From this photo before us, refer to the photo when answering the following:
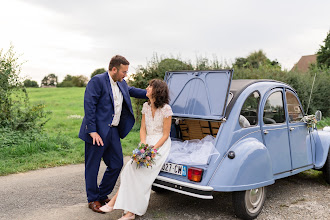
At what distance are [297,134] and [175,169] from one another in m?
2.41

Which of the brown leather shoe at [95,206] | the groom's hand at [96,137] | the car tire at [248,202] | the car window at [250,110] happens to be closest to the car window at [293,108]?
the car window at [250,110]

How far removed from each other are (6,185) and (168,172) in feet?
10.7

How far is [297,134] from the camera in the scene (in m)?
5.25

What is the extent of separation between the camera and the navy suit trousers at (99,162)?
14.7 feet

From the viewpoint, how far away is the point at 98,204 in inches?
177

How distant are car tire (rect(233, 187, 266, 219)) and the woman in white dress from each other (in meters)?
1.12

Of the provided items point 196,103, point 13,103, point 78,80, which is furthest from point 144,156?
point 78,80

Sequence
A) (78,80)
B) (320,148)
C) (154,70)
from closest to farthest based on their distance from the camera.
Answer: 1. (320,148)
2. (154,70)
3. (78,80)

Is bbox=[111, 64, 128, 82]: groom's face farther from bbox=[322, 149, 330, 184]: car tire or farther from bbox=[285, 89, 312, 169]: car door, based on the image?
bbox=[322, 149, 330, 184]: car tire

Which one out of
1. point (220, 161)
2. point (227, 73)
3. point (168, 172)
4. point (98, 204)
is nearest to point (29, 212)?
point (98, 204)

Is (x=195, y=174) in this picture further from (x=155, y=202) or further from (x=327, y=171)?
(x=327, y=171)

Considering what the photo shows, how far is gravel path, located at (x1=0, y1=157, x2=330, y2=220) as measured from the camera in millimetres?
4367

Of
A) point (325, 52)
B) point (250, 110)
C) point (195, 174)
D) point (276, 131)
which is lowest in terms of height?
point (195, 174)

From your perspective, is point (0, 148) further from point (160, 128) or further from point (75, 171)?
point (160, 128)
